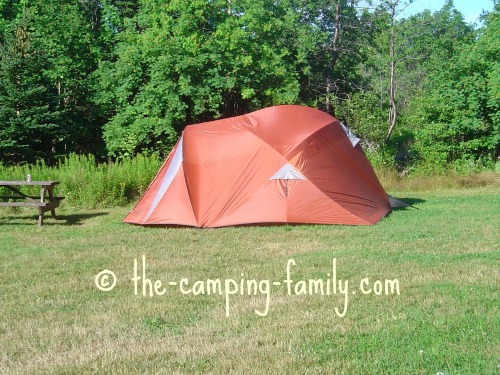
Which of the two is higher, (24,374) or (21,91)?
(21,91)

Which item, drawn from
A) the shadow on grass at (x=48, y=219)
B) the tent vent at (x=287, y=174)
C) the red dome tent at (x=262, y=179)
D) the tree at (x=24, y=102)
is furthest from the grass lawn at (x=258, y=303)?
the tree at (x=24, y=102)

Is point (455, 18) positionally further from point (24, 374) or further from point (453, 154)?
point (24, 374)

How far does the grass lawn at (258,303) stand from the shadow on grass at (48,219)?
1.81 metres

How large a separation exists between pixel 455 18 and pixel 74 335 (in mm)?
46917

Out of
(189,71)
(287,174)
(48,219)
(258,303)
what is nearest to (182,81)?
(189,71)

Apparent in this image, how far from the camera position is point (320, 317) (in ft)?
16.8

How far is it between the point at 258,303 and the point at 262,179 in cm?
542

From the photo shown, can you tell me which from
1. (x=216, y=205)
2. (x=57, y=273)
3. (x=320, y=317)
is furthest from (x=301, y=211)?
(x=320, y=317)

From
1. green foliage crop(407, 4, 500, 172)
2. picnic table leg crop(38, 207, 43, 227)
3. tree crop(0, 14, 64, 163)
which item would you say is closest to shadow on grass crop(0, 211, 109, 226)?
picnic table leg crop(38, 207, 43, 227)

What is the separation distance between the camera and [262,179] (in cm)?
1093

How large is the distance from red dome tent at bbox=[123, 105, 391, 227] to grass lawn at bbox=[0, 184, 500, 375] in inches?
31.8

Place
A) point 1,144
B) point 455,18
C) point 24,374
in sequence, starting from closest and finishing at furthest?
point 24,374, point 1,144, point 455,18

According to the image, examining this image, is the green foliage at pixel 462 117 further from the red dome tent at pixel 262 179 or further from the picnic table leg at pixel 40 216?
the picnic table leg at pixel 40 216

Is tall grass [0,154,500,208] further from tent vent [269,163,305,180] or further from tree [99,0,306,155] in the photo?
tree [99,0,306,155]
